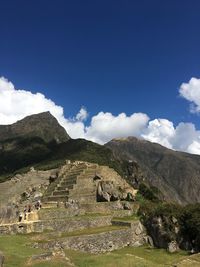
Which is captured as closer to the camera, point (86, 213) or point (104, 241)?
point (104, 241)

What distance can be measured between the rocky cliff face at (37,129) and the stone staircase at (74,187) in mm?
109306

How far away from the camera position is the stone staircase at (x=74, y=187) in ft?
125

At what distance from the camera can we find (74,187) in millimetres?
39062

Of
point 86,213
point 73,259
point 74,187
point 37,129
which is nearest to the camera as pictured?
point 73,259

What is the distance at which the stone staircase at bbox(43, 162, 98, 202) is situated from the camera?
3797cm

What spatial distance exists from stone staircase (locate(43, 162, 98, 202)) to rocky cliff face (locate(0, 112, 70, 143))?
10931cm

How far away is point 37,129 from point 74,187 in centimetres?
13040

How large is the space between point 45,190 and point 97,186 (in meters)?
7.43

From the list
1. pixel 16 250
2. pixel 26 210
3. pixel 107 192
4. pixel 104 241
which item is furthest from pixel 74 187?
pixel 16 250

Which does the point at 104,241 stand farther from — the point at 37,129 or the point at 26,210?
the point at 37,129

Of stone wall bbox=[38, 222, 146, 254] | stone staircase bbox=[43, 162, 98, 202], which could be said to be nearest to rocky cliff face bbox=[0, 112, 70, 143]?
stone staircase bbox=[43, 162, 98, 202]

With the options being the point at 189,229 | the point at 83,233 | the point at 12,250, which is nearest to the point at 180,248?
the point at 189,229

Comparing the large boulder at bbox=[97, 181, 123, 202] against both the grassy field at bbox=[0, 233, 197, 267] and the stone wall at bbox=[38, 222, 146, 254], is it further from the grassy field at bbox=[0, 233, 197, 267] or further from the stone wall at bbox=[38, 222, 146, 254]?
the grassy field at bbox=[0, 233, 197, 267]

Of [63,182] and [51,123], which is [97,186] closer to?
[63,182]
